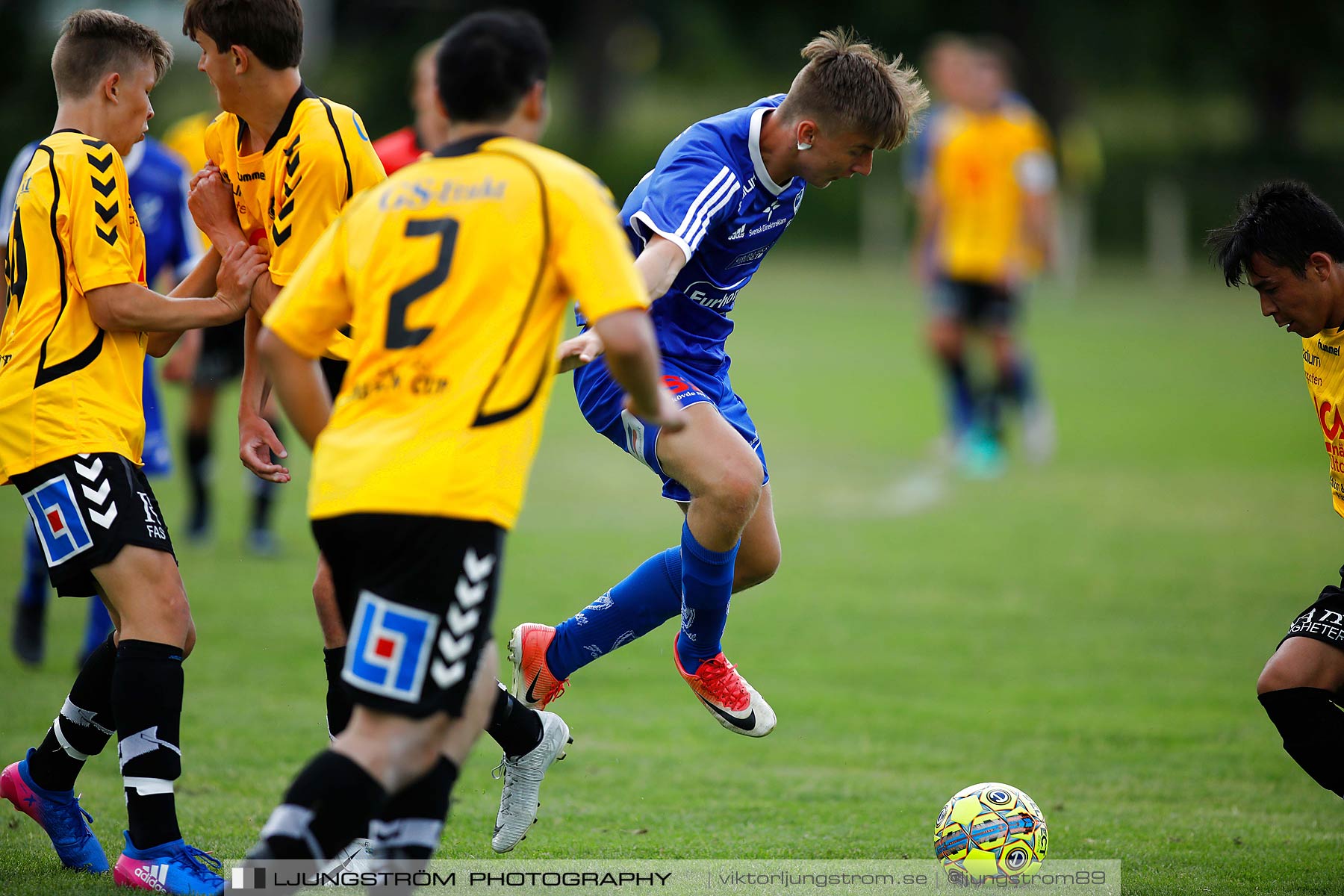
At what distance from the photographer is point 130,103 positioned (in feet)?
12.7

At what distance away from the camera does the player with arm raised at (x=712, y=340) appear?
13.8 feet

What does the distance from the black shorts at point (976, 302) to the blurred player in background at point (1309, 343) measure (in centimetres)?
869

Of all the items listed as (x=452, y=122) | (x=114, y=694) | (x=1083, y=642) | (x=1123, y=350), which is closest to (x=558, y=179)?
(x=452, y=122)

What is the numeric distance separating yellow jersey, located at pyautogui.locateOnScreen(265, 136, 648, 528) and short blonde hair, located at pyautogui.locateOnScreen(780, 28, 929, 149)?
144 cm

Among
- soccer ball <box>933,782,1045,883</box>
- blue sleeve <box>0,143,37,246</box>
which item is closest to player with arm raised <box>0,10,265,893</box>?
blue sleeve <box>0,143,37,246</box>

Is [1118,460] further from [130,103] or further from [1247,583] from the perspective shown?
[130,103]

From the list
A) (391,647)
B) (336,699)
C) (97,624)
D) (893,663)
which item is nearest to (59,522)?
(336,699)

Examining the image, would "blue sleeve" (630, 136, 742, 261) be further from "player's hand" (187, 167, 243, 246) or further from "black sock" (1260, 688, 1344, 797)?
"black sock" (1260, 688, 1344, 797)

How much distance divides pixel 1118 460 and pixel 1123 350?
300 inches

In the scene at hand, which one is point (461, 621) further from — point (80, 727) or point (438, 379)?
point (80, 727)

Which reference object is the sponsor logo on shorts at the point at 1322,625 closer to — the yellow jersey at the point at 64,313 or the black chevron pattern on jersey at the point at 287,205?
the black chevron pattern on jersey at the point at 287,205

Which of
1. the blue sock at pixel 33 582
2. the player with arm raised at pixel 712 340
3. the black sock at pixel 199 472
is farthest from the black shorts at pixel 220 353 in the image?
the player with arm raised at pixel 712 340

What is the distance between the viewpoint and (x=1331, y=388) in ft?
12.9

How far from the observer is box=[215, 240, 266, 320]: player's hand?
152 inches
